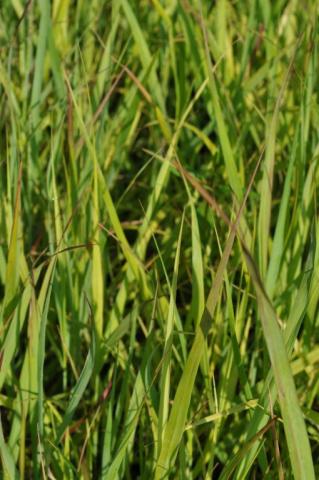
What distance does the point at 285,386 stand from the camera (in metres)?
0.65

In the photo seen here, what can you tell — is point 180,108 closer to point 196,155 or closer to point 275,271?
point 196,155

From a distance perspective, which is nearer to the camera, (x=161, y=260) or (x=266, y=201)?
(x=161, y=260)

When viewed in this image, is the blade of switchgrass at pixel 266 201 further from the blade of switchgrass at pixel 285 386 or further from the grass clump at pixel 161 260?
the blade of switchgrass at pixel 285 386

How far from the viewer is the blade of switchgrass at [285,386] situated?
24.7 inches

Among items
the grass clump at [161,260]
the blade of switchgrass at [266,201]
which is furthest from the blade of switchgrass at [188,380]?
the blade of switchgrass at [266,201]

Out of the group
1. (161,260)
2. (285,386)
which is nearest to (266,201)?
(161,260)

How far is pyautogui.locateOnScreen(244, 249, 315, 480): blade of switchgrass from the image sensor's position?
63 cm

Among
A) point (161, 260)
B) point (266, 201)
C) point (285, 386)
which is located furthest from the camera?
point (266, 201)

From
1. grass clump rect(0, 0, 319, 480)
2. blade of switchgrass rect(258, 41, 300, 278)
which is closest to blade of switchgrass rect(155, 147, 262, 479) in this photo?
grass clump rect(0, 0, 319, 480)

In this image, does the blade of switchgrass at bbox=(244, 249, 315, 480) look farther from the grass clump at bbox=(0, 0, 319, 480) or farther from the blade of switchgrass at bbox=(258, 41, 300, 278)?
→ the blade of switchgrass at bbox=(258, 41, 300, 278)

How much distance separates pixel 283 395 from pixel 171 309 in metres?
0.15

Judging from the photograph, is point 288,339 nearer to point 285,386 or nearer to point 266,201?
point 285,386

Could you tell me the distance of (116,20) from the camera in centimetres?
120

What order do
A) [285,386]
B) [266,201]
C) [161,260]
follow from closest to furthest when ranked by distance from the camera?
[285,386] → [161,260] → [266,201]
